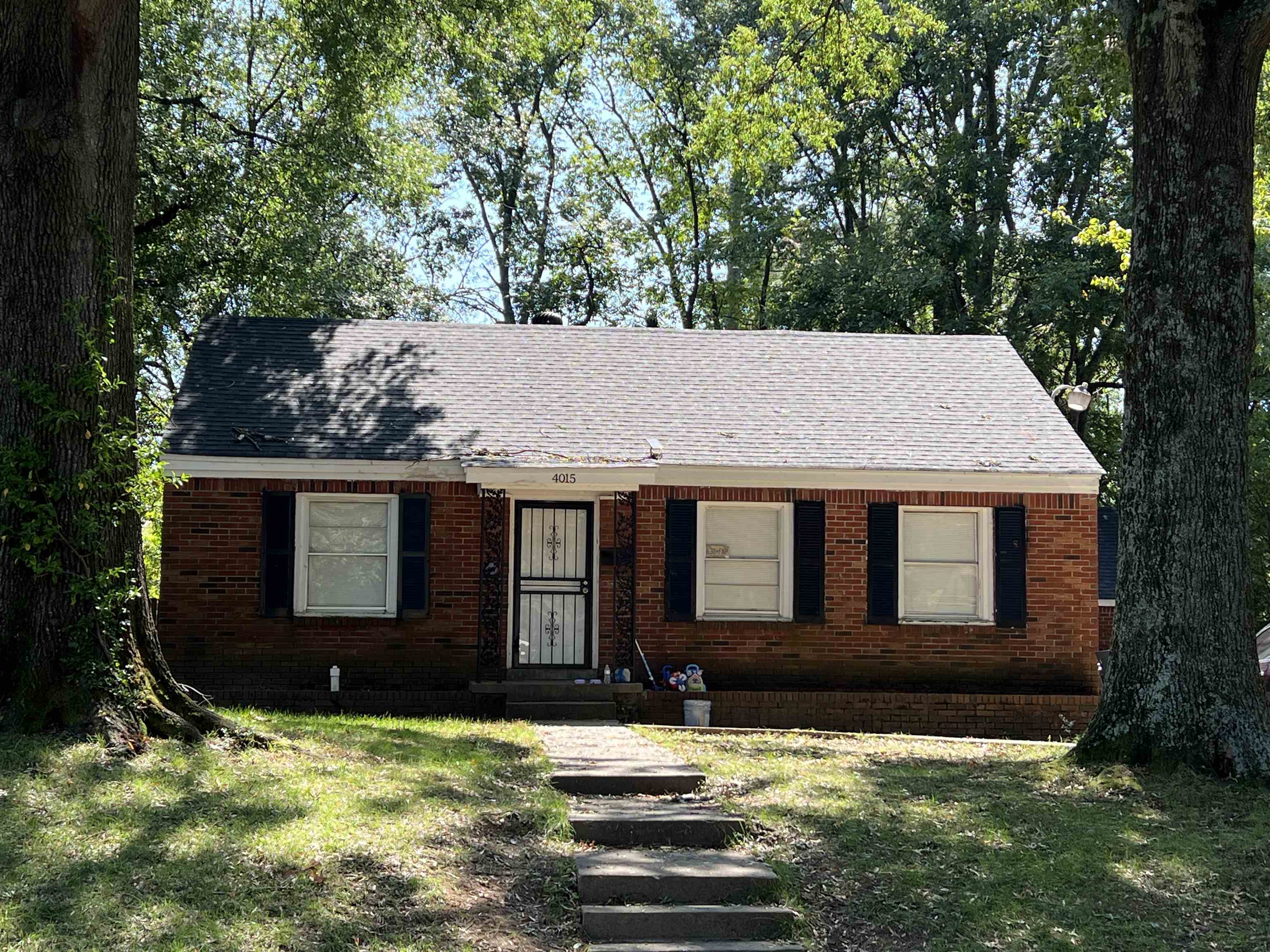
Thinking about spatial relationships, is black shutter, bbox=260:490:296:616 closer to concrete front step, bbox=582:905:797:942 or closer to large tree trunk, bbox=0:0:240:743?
large tree trunk, bbox=0:0:240:743

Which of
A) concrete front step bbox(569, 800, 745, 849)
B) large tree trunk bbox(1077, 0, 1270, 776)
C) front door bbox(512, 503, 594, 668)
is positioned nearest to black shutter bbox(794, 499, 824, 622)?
front door bbox(512, 503, 594, 668)

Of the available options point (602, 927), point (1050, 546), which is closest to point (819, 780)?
point (602, 927)

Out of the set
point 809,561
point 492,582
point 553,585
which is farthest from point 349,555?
point 809,561

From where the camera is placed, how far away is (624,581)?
46.9 ft

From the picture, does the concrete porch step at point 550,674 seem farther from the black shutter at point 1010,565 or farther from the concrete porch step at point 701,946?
the concrete porch step at point 701,946

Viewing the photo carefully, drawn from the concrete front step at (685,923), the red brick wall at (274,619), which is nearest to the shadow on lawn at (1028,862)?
the concrete front step at (685,923)

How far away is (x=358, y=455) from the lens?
1403cm

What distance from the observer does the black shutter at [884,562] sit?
14.6 m

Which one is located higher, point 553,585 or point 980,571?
point 980,571

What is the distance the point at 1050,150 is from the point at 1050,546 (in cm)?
1708

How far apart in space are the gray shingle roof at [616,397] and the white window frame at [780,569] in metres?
0.60

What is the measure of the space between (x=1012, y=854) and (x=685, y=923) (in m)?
1.90

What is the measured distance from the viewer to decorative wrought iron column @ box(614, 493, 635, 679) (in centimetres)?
1420

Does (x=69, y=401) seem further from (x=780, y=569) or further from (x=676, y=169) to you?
(x=676, y=169)
